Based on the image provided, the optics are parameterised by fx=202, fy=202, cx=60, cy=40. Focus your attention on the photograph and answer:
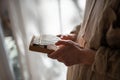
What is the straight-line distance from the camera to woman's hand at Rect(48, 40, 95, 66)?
67 centimetres

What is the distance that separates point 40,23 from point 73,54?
56 cm

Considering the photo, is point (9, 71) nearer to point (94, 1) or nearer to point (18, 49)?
point (18, 49)

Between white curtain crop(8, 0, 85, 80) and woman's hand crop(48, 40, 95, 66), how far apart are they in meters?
0.40

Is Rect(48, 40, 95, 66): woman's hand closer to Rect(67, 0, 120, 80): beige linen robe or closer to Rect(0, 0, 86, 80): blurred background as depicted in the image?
Rect(67, 0, 120, 80): beige linen robe

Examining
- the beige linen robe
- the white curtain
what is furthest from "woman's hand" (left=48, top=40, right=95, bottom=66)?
the white curtain

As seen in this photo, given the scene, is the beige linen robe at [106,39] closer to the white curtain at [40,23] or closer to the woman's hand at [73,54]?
the woman's hand at [73,54]

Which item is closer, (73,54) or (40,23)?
(73,54)

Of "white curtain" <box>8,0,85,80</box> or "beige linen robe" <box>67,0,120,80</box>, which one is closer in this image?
"beige linen robe" <box>67,0,120,80</box>

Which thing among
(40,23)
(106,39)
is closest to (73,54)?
(106,39)

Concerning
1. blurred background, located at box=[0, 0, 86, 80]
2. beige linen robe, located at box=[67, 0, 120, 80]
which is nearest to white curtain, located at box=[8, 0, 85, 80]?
blurred background, located at box=[0, 0, 86, 80]

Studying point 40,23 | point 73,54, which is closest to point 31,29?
point 40,23

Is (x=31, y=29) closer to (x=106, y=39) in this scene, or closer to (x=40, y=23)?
(x=40, y=23)

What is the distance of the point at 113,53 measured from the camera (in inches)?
23.8

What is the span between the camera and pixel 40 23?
3.91ft
